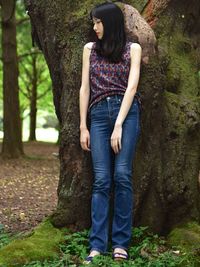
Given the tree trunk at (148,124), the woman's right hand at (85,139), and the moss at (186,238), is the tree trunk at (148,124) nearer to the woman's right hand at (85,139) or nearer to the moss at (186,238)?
the moss at (186,238)

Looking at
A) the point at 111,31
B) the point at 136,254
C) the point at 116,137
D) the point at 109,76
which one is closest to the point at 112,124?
the point at 116,137

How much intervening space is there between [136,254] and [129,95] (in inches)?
58.5

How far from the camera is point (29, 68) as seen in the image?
29.4m

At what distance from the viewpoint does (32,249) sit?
4934 mm

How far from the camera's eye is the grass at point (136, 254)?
468 cm

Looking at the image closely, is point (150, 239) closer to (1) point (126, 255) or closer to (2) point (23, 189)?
A: (1) point (126, 255)

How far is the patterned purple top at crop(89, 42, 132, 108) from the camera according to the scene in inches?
193

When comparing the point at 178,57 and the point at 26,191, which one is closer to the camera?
the point at 178,57

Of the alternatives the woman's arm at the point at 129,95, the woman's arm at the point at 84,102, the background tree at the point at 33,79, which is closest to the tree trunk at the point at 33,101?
the background tree at the point at 33,79

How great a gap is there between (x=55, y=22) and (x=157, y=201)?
2175mm

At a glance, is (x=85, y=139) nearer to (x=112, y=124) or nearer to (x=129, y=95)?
(x=112, y=124)

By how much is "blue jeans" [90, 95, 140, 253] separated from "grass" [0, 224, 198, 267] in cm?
16

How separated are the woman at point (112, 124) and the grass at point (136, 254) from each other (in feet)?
0.51

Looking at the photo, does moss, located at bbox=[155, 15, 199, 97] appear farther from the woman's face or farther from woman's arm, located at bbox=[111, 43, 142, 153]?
the woman's face
